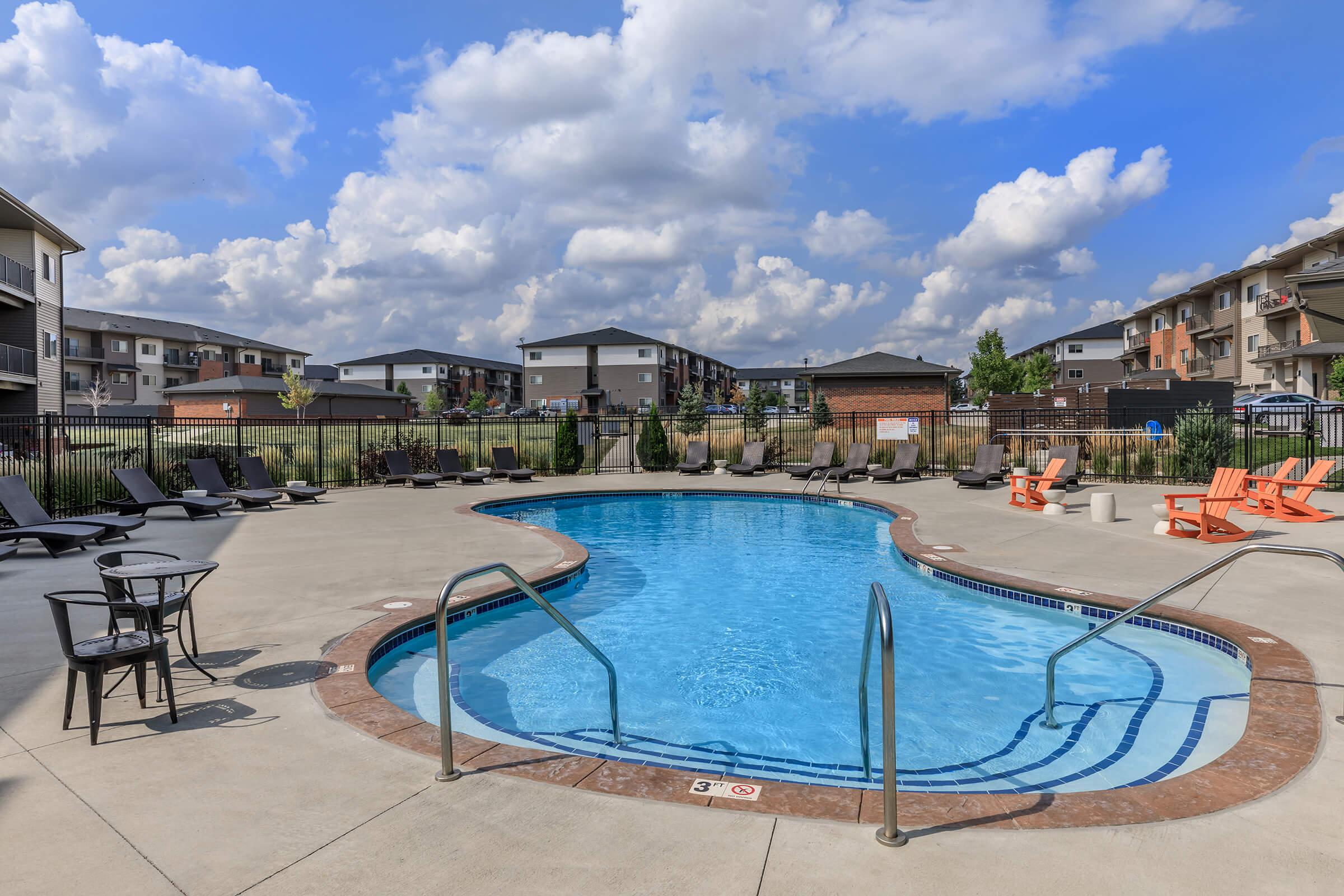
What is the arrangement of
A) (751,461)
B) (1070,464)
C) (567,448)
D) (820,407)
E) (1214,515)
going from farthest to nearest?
(820,407)
(567,448)
(751,461)
(1070,464)
(1214,515)

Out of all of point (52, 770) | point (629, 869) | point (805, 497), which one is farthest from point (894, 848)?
point (805, 497)

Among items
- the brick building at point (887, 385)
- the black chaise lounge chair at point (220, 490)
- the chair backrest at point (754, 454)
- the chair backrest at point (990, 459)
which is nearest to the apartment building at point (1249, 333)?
the brick building at point (887, 385)

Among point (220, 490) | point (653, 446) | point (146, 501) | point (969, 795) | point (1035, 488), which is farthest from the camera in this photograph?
point (653, 446)

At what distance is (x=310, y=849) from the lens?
120 inches

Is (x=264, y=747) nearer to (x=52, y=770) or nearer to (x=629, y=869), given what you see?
(x=52, y=770)

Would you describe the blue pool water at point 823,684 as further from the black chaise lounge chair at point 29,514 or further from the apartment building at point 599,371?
the apartment building at point 599,371

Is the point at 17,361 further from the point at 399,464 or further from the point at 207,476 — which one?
the point at 399,464

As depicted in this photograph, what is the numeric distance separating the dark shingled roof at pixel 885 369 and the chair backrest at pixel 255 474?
30.0 metres

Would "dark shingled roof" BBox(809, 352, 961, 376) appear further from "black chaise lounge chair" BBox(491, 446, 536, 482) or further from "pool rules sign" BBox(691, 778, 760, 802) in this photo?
"pool rules sign" BBox(691, 778, 760, 802)

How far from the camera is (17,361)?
27016 mm

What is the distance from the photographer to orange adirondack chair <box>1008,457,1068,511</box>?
14.2m

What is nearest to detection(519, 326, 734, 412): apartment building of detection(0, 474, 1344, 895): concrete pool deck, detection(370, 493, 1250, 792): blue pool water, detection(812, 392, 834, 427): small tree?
detection(812, 392, 834, 427): small tree

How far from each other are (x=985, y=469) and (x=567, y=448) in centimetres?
1176

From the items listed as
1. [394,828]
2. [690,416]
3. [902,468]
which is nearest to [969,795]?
[394,828]
